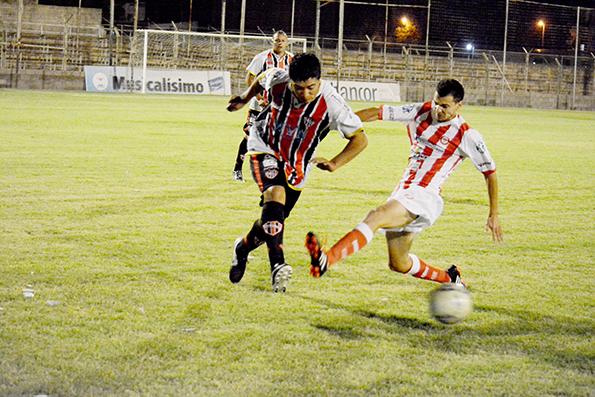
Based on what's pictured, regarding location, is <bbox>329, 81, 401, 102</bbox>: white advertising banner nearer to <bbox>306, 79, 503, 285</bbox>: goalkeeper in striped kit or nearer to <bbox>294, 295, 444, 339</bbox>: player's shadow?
<bbox>306, 79, 503, 285</bbox>: goalkeeper in striped kit

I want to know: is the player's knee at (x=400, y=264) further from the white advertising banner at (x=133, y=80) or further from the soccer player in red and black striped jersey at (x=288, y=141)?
the white advertising banner at (x=133, y=80)

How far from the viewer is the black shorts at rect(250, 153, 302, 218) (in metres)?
4.73

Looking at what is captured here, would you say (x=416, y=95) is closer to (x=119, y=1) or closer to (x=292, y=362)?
(x=119, y=1)

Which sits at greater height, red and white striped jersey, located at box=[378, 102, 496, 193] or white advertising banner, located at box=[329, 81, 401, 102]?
white advertising banner, located at box=[329, 81, 401, 102]

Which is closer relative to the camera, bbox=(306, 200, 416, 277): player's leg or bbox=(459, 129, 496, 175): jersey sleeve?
bbox=(306, 200, 416, 277): player's leg

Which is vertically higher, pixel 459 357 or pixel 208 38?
pixel 208 38

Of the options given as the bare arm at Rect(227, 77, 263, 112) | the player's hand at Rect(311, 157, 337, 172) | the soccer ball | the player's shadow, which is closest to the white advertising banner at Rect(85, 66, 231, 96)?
the bare arm at Rect(227, 77, 263, 112)

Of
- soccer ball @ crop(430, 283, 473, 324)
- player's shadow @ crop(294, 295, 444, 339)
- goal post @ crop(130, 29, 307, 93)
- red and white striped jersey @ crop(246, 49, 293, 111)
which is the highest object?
goal post @ crop(130, 29, 307, 93)

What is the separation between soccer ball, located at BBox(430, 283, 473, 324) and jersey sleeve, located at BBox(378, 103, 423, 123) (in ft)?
4.39

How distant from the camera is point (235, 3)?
43906 millimetres

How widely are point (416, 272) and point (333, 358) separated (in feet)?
4.84

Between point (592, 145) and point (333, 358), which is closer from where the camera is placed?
point (333, 358)

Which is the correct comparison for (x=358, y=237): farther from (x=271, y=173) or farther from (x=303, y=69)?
(x=303, y=69)

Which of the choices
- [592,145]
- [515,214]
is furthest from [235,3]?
[515,214]
